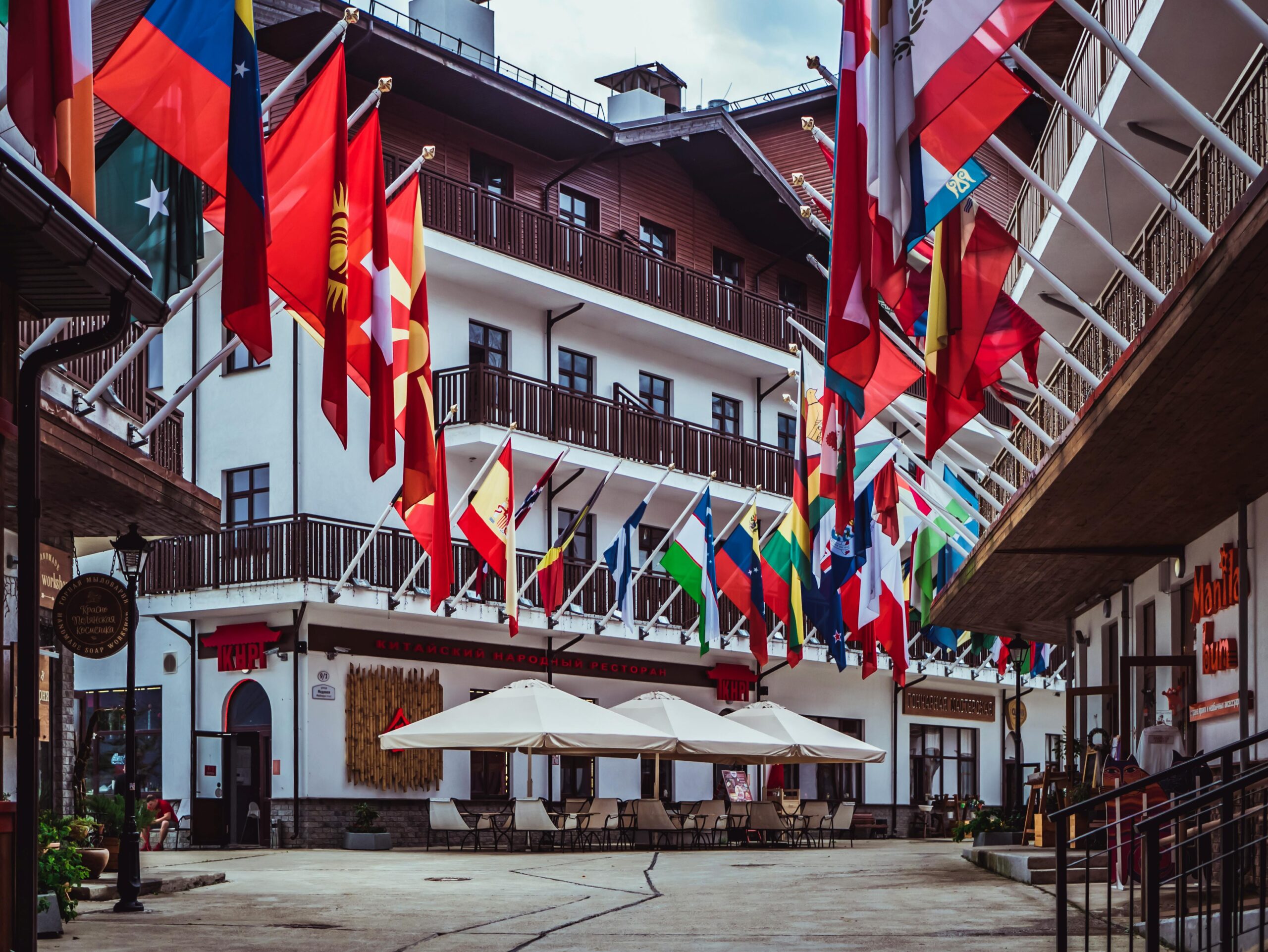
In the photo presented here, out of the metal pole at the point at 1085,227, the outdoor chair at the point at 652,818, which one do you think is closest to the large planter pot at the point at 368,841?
the outdoor chair at the point at 652,818

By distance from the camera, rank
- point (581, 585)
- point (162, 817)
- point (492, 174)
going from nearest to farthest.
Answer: point (162, 817), point (581, 585), point (492, 174)

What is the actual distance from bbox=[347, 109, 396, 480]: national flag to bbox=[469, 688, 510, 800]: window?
19.7 metres

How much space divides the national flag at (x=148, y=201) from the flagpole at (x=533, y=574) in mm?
16122

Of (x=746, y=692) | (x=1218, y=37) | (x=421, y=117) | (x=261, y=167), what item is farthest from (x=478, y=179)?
(x=261, y=167)

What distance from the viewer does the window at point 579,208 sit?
36125 mm

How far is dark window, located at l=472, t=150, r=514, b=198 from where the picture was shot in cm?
3412

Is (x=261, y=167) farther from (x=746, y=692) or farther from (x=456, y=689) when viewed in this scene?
(x=746, y=692)

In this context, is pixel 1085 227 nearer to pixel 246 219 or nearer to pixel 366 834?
pixel 246 219

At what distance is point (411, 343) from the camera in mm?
15383

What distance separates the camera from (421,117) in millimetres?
32812

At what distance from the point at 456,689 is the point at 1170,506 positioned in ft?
64.3

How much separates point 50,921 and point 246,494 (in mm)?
20285

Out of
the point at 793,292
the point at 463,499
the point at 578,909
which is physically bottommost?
the point at 578,909

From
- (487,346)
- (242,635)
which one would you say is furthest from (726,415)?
(242,635)
